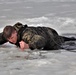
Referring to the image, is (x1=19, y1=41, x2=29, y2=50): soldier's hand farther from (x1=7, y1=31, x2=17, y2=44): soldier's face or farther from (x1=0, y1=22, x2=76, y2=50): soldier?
(x1=7, y1=31, x2=17, y2=44): soldier's face

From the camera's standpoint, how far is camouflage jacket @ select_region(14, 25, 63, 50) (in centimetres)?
613

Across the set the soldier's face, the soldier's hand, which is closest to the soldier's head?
the soldier's face

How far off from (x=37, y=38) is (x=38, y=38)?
0.06 ft

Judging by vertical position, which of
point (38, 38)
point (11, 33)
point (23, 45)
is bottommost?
point (23, 45)

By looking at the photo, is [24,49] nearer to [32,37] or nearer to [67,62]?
[32,37]

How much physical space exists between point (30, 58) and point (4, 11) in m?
8.34

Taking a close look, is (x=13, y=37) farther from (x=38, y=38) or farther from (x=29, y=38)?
(x=38, y=38)

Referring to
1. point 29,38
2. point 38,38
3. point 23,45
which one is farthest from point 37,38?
point 23,45

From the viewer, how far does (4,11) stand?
13641 millimetres

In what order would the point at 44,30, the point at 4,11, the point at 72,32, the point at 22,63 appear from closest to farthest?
the point at 22,63 → the point at 44,30 → the point at 72,32 → the point at 4,11

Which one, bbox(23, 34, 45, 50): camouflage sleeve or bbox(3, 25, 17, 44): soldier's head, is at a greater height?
bbox(3, 25, 17, 44): soldier's head

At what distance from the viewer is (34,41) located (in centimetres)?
611

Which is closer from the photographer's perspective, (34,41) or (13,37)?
(34,41)

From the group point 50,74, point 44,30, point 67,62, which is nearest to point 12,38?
point 44,30
